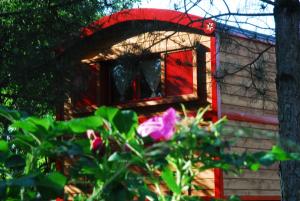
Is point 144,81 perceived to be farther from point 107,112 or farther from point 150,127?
point 150,127

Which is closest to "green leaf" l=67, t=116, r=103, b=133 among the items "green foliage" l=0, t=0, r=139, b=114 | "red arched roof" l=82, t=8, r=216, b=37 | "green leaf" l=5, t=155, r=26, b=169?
"green leaf" l=5, t=155, r=26, b=169

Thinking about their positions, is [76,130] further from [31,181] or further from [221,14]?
[221,14]

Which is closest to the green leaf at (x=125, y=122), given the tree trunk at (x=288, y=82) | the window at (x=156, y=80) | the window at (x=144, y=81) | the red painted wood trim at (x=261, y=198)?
the tree trunk at (x=288, y=82)

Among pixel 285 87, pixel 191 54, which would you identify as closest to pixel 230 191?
pixel 191 54

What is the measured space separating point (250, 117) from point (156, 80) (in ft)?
5.73

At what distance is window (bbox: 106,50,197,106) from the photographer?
10578mm

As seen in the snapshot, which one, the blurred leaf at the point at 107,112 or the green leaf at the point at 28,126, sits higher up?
the blurred leaf at the point at 107,112

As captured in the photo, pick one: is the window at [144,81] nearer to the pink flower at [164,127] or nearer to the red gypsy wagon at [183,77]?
the red gypsy wagon at [183,77]

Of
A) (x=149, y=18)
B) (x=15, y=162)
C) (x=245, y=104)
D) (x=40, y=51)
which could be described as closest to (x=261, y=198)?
(x=245, y=104)

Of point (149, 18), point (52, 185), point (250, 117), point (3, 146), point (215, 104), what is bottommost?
point (52, 185)

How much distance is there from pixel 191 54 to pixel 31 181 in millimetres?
8973

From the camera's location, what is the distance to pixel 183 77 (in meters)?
10.7

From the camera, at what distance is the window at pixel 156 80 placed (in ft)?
34.7

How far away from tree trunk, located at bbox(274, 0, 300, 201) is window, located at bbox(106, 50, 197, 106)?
12.5 feet
